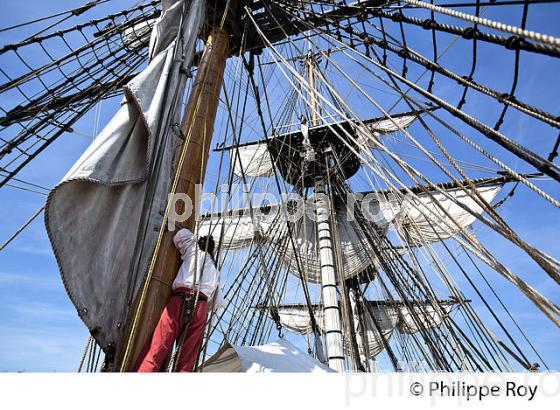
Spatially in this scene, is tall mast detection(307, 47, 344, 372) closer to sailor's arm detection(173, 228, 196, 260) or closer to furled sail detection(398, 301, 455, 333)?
furled sail detection(398, 301, 455, 333)

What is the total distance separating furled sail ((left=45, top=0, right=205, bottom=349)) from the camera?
181cm

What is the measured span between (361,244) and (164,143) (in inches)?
398

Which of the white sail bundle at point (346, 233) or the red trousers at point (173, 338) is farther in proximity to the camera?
the white sail bundle at point (346, 233)

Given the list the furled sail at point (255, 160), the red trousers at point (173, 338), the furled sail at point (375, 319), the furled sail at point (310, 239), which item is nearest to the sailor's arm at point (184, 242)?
the red trousers at point (173, 338)

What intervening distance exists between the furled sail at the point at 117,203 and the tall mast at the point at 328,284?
363 centimetres

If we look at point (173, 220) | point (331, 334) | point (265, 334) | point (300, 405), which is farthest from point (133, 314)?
point (265, 334)

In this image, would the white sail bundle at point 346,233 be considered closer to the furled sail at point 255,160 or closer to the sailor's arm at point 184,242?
the furled sail at point 255,160

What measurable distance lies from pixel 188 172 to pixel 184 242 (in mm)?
546

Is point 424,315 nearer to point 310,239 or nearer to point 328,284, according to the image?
point 328,284

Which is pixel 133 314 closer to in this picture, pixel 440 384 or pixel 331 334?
pixel 440 384

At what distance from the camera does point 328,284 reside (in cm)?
806

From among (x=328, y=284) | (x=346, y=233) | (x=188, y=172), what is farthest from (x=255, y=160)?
(x=188, y=172)

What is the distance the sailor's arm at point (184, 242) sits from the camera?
2148mm

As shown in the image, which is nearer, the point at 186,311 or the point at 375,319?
the point at 186,311
